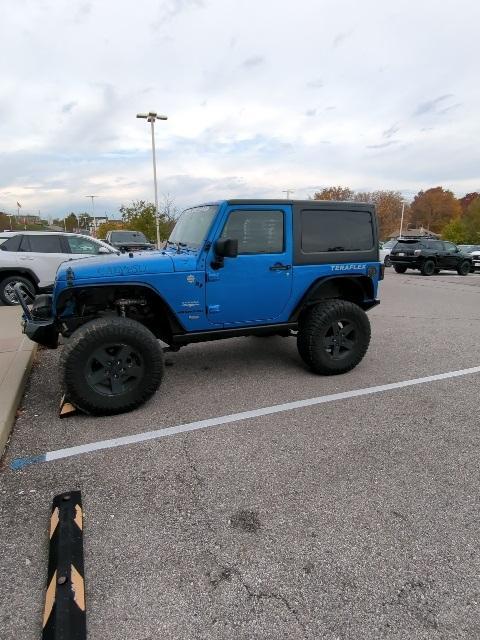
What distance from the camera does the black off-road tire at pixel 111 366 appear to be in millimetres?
3631

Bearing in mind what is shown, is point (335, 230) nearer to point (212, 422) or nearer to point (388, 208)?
point (212, 422)

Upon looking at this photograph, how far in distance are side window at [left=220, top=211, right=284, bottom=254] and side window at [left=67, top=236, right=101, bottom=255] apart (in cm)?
632

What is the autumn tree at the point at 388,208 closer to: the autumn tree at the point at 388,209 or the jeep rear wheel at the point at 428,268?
the autumn tree at the point at 388,209

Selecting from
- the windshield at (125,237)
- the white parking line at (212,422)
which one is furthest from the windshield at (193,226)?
the windshield at (125,237)

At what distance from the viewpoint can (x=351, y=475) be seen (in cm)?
292

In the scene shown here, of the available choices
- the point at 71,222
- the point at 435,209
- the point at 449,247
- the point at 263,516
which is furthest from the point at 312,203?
the point at 71,222

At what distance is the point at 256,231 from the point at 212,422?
6.35 ft

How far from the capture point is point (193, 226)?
4656 millimetres

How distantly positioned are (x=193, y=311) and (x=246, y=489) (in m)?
1.89

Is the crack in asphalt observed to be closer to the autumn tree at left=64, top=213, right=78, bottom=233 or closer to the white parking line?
the white parking line

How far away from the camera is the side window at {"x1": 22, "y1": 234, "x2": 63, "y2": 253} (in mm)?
9414

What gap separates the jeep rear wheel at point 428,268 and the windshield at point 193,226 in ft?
54.4

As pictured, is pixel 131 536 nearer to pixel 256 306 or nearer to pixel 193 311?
pixel 193 311

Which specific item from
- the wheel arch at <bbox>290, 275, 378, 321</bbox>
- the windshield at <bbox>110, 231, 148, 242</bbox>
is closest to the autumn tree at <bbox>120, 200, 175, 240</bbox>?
the windshield at <bbox>110, 231, 148, 242</bbox>
